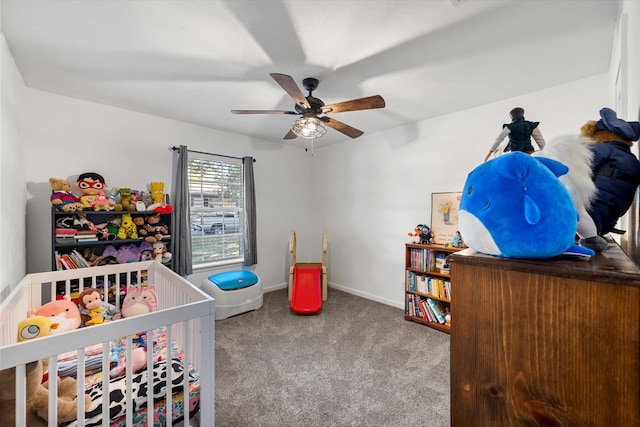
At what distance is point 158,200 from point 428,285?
3.09 m

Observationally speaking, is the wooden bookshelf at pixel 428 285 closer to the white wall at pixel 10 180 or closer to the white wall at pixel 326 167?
the white wall at pixel 326 167

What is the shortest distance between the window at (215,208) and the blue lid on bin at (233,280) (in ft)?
1.36

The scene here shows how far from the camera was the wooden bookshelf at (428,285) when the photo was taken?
8.80 feet

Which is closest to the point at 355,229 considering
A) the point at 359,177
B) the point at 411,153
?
the point at 359,177

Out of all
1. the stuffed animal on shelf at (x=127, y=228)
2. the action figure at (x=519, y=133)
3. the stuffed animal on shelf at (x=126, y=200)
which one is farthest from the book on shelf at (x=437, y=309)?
the stuffed animal on shelf at (x=126, y=200)

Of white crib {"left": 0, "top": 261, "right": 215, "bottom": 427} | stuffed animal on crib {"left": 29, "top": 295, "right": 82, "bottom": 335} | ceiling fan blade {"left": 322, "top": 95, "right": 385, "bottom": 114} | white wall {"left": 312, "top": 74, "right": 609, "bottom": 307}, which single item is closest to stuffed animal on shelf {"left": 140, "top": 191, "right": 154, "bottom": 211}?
white crib {"left": 0, "top": 261, "right": 215, "bottom": 427}

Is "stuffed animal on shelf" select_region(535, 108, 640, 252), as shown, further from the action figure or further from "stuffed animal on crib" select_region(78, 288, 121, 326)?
"stuffed animal on crib" select_region(78, 288, 121, 326)

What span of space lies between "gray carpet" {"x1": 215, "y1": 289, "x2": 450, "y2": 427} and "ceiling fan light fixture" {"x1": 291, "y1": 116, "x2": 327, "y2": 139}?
1.92 meters

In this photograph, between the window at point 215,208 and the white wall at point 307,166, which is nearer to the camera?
the white wall at point 307,166

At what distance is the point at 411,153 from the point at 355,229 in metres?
1.33

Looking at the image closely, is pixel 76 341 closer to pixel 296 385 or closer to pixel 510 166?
pixel 296 385

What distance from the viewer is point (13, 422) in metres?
0.97

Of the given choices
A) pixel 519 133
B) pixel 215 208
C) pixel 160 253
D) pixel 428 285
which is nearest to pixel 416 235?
pixel 428 285

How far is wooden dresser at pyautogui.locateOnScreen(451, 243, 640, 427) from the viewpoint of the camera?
1.30 feet
